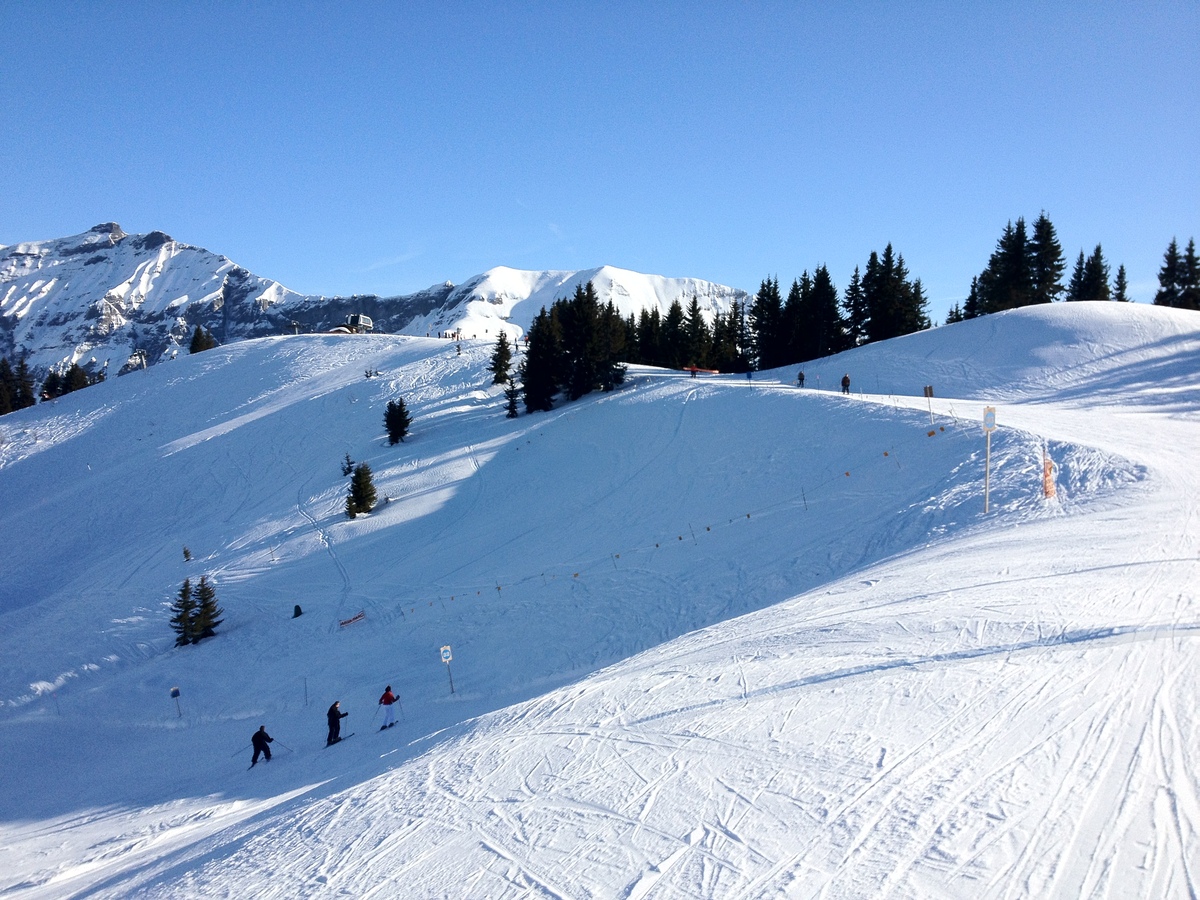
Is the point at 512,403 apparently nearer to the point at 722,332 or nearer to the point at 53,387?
the point at 722,332

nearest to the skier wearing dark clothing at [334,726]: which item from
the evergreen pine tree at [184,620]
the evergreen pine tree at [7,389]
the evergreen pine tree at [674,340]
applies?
A: the evergreen pine tree at [184,620]

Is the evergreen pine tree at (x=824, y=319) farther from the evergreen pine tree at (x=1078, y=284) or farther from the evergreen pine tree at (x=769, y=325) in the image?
the evergreen pine tree at (x=1078, y=284)

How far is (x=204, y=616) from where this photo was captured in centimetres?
2572

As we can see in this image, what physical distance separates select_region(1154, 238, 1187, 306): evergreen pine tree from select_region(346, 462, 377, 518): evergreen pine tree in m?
64.5

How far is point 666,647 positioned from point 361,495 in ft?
77.6

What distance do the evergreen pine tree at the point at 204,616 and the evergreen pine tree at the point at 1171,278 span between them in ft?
235

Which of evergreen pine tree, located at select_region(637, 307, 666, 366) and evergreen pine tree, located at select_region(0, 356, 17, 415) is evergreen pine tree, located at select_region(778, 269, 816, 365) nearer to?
evergreen pine tree, located at select_region(637, 307, 666, 366)

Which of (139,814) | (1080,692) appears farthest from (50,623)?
(1080,692)

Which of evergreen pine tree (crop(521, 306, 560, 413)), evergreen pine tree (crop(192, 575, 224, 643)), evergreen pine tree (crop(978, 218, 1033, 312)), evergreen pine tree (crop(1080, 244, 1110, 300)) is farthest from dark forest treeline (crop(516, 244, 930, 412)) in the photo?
evergreen pine tree (crop(192, 575, 224, 643))

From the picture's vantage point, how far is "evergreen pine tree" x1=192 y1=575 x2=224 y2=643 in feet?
83.7

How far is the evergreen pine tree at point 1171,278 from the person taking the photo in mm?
55500

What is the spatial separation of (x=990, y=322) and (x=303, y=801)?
45.0 m

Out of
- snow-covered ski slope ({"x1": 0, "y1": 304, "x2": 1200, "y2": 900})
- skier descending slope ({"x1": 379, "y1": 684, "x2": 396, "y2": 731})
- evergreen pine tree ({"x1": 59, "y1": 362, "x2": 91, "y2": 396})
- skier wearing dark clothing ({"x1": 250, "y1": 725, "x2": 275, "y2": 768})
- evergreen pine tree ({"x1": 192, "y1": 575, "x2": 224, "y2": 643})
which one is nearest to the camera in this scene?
snow-covered ski slope ({"x1": 0, "y1": 304, "x2": 1200, "y2": 900})

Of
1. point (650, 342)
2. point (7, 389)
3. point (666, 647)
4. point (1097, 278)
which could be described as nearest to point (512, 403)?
point (650, 342)
